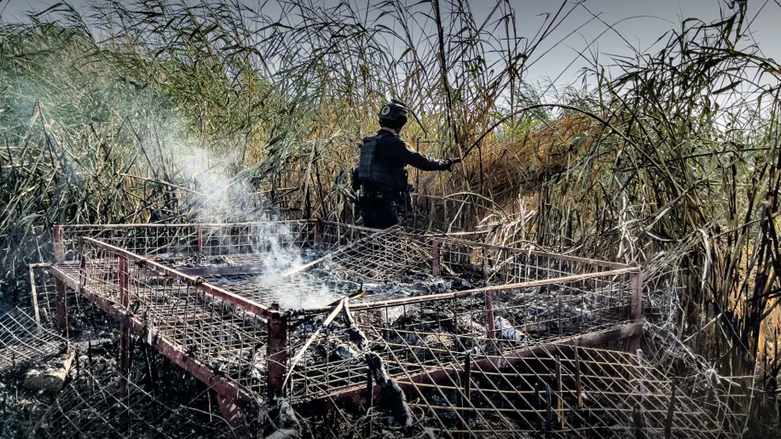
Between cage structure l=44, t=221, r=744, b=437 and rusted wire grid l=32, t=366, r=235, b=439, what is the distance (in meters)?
0.30

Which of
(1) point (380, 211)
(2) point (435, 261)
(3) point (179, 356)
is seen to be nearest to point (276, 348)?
(3) point (179, 356)

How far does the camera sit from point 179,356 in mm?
2867

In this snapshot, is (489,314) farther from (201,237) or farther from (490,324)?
(201,237)

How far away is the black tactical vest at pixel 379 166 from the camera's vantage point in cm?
532

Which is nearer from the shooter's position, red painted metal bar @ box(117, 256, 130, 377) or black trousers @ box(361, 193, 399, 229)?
red painted metal bar @ box(117, 256, 130, 377)

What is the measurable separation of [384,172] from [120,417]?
2867mm

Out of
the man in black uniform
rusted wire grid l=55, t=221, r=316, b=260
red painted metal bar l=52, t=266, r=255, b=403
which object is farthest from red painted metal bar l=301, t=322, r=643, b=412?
rusted wire grid l=55, t=221, r=316, b=260

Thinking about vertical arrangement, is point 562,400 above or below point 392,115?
below

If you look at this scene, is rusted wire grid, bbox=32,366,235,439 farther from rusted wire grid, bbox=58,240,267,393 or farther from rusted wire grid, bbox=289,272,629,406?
rusted wire grid, bbox=289,272,629,406

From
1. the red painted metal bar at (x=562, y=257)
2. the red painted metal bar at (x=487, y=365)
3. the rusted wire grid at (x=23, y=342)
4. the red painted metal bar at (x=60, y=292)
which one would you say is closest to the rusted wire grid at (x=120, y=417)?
the rusted wire grid at (x=23, y=342)

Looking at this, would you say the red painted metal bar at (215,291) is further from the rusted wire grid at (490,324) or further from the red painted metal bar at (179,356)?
the rusted wire grid at (490,324)

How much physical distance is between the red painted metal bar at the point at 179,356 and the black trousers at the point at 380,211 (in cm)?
246

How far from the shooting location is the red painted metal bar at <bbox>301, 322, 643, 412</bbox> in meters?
2.40

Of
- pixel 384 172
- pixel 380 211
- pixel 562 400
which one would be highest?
pixel 384 172
